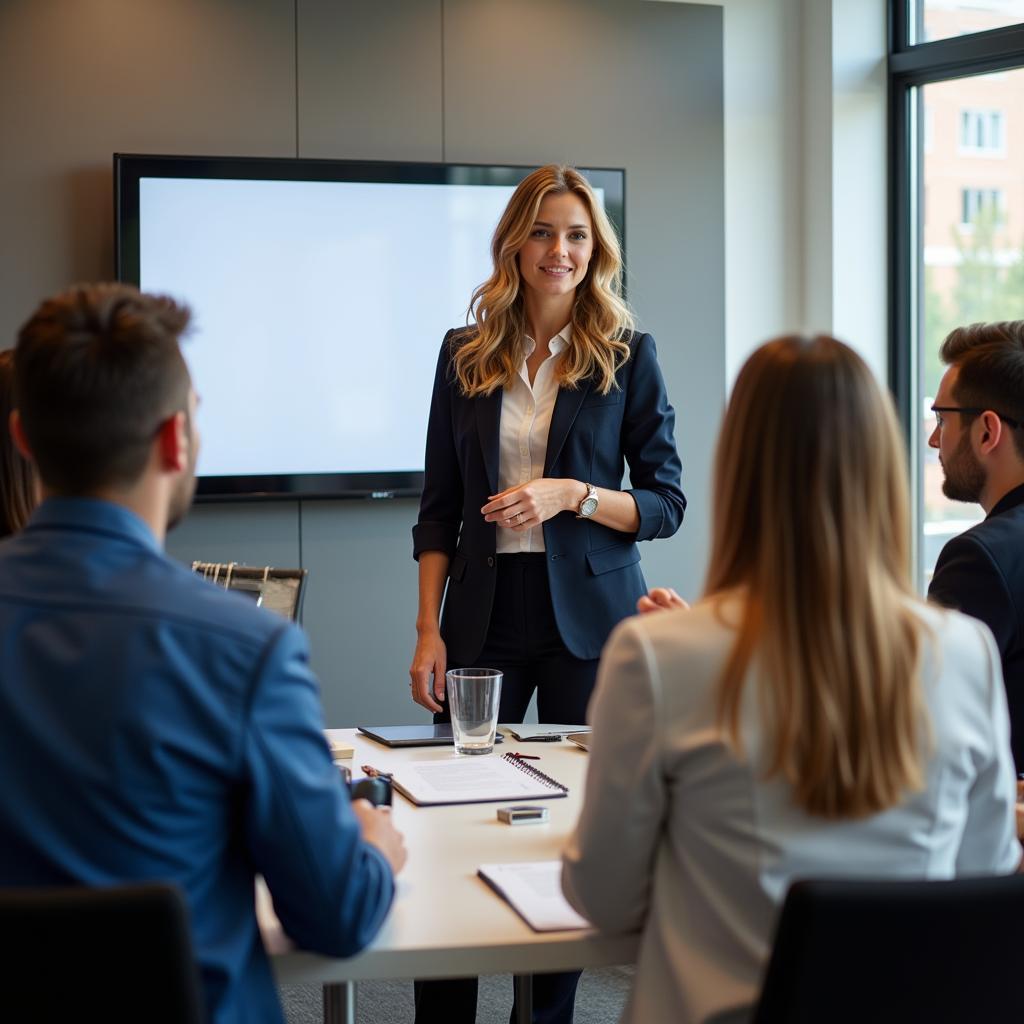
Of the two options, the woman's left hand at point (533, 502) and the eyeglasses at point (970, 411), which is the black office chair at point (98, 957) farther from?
the eyeglasses at point (970, 411)

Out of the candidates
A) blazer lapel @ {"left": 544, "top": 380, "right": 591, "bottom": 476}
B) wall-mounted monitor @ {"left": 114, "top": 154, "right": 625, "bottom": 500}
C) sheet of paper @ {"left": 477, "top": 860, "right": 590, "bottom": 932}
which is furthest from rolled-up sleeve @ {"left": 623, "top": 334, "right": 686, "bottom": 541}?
wall-mounted monitor @ {"left": 114, "top": 154, "right": 625, "bottom": 500}

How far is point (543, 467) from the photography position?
2.74 m

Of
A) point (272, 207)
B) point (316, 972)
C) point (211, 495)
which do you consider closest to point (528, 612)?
point (316, 972)

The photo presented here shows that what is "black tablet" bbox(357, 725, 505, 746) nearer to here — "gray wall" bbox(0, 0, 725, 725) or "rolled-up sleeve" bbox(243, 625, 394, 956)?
"rolled-up sleeve" bbox(243, 625, 394, 956)

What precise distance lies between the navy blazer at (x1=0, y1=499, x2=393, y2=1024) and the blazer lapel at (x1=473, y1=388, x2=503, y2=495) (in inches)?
56.5

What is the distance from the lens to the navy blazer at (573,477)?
265 centimetres

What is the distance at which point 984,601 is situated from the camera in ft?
6.70

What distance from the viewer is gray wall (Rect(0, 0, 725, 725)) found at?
4105 mm

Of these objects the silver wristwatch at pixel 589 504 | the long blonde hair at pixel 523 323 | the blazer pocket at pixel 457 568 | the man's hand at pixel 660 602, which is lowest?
the blazer pocket at pixel 457 568

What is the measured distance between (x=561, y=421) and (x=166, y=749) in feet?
5.37

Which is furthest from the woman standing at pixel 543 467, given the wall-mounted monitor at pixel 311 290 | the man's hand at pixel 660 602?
the wall-mounted monitor at pixel 311 290

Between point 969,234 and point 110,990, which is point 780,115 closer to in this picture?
point 969,234

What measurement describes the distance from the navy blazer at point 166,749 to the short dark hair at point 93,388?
1.6 inches

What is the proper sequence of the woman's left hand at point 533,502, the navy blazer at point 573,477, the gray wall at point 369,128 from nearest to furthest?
the woman's left hand at point 533,502, the navy blazer at point 573,477, the gray wall at point 369,128
